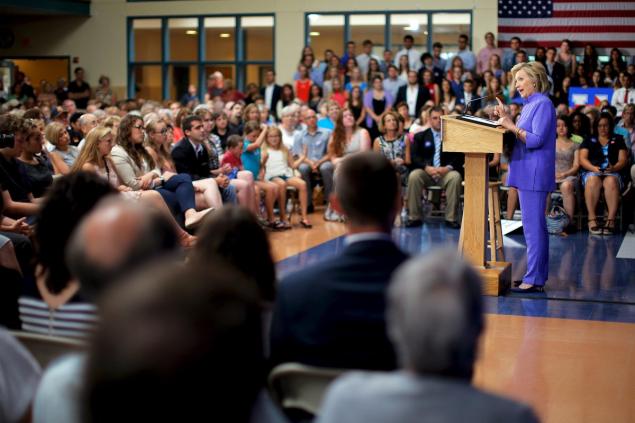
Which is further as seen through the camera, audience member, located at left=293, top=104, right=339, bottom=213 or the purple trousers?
audience member, located at left=293, top=104, right=339, bottom=213

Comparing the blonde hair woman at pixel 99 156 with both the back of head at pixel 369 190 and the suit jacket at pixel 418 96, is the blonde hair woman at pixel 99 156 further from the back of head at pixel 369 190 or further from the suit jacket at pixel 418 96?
the suit jacket at pixel 418 96

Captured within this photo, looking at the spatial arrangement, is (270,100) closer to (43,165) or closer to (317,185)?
(317,185)

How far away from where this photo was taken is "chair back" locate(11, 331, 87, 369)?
2553mm

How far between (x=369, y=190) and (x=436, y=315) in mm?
1175

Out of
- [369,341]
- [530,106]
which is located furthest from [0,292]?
[530,106]

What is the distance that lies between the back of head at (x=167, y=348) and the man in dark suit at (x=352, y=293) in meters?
1.15

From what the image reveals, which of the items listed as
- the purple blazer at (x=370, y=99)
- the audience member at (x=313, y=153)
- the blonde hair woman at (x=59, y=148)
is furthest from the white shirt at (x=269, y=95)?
the blonde hair woman at (x=59, y=148)

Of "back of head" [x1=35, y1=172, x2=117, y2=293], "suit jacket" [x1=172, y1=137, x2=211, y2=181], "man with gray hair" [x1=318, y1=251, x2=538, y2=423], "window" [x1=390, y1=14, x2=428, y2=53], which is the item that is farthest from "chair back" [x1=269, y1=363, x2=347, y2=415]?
"window" [x1=390, y1=14, x2=428, y2=53]

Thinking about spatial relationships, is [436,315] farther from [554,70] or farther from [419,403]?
[554,70]

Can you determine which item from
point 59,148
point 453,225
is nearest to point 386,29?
point 453,225

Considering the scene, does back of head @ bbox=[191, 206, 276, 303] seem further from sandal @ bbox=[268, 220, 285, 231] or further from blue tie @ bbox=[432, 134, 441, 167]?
blue tie @ bbox=[432, 134, 441, 167]

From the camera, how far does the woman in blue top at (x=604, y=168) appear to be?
10.9 m

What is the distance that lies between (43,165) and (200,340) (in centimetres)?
585

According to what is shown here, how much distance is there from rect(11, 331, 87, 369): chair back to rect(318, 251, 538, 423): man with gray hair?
3.74ft
